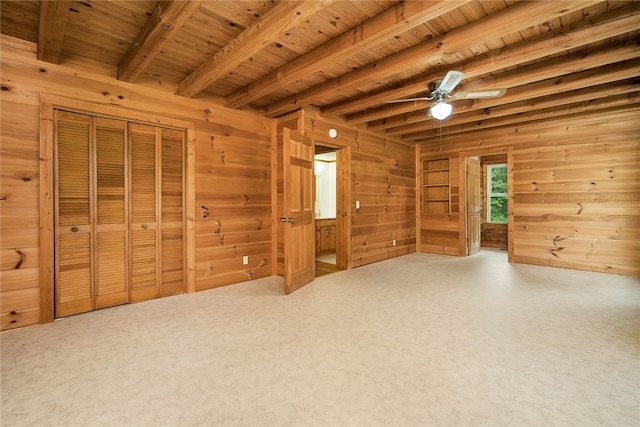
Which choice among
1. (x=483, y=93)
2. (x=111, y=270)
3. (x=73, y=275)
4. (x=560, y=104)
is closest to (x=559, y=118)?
(x=560, y=104)

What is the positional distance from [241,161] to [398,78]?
7.71 feet

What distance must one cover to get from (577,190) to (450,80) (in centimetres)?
385

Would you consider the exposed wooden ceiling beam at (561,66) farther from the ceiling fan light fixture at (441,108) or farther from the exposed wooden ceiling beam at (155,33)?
the exposed wooden ceiling beam at (155,33)

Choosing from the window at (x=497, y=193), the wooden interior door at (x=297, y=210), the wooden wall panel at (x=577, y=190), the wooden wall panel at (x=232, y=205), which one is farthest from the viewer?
the window at (x=497, y=193)

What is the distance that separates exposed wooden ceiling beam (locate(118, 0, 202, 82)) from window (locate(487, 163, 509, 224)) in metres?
7.69

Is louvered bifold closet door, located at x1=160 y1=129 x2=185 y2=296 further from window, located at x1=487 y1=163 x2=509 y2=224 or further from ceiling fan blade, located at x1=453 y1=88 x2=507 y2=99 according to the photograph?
window, located at x1=487 y1=163 x2=509 y2=224

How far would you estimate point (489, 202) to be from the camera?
7727 mm

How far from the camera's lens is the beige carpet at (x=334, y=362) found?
1.64 m

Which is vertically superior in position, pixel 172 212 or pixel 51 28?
pixel 51 28

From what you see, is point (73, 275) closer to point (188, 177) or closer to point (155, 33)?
point (188, 177)

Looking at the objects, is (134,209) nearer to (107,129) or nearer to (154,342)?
(107,129)

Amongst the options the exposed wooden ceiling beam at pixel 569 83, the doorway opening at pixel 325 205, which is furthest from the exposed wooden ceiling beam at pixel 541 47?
the doorway opening at pixel 325 205

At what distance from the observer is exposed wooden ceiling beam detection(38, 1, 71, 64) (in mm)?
2068

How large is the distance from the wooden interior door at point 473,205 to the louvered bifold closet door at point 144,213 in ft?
19.2
